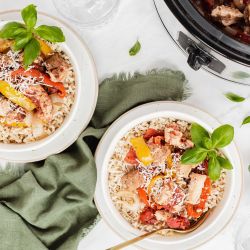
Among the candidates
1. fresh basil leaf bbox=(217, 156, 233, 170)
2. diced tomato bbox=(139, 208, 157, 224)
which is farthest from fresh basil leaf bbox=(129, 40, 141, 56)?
diced tomato bbox=(139, 208, 157, 224)

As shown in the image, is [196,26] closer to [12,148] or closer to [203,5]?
[203,5]

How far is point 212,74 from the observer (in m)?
2.38

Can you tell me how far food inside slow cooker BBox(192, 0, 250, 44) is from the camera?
179 centimetres

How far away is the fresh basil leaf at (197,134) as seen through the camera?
87.4 inches

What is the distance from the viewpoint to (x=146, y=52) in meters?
2.41

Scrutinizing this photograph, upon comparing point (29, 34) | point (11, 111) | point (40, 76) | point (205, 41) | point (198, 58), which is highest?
point (205, 41)

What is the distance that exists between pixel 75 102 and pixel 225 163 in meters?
0.66

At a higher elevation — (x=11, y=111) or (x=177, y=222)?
(x=11, y=111)

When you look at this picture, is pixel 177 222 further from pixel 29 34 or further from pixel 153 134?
pixel 29 34

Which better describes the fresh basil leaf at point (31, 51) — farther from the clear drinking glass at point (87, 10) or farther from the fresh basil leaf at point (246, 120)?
the fresh basil leaf at point (246, 120)

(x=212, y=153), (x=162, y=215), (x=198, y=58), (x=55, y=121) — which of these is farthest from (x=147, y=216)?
(x=198, y=58)

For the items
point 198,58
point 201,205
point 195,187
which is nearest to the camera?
point 198,58

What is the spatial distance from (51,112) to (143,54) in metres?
0.48

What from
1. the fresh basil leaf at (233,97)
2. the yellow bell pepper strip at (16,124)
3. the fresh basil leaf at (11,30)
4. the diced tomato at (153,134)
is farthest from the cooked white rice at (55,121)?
the fresh basil leaf at (233,97)
